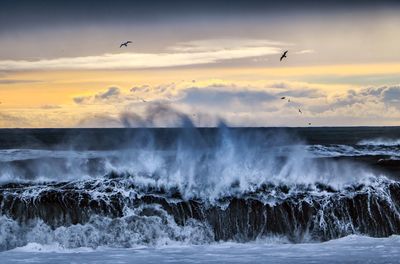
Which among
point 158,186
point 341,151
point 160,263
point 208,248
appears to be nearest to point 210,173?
point 158,186

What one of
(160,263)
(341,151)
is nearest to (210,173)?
(160,263)

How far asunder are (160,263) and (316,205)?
657 cm

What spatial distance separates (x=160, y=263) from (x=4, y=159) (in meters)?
26.4

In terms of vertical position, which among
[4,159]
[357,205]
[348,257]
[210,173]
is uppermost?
[4,159]

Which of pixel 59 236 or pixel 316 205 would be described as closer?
pixel 59 236

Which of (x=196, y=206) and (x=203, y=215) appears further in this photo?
(x=196, y=206)

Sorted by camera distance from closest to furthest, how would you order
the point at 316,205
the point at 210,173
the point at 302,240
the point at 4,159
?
the point at 302,240, the point at 316,205, the point at 210,173, the point at 4,159

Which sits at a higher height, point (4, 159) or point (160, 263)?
point (4, 159)

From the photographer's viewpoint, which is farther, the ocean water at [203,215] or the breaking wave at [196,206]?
the breaking wave at [196,206]

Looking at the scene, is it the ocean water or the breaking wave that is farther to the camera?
the breaking wave

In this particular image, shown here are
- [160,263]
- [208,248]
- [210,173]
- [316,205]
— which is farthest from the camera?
[210,173]

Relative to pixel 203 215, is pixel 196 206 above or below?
above

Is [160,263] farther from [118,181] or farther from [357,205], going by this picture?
[357,205]

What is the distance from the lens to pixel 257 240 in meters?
16.9
